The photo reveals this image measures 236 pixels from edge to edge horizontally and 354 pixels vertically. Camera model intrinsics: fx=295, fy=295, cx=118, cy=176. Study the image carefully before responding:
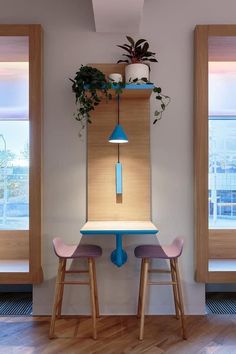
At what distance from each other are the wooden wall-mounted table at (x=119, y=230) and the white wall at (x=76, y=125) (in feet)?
0.63

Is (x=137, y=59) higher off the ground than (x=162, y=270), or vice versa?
(x=137, y=59)

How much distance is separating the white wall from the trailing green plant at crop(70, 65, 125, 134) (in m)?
0.25

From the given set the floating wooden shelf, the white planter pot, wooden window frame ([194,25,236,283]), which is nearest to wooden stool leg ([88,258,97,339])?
wooden window frame ([194,25,236,283])

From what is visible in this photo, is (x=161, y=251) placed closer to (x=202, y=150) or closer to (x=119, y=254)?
(x=119, y=254)

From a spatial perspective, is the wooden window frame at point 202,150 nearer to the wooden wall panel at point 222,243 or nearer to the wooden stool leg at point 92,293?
the wooden wall panel at point 222,243

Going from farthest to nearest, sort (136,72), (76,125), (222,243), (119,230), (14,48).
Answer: (222,243) → (14,48) → (76,125) → (136,72) → (119,230)

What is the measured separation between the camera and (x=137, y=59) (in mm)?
2617

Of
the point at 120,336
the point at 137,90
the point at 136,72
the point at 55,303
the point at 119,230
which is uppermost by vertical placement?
the point at 136,72

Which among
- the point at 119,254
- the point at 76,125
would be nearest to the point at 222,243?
the point at 119,254

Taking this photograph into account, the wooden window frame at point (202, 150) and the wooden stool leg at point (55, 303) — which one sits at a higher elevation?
the wooden window frame at point (202, 150)

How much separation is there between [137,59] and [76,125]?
0.81 metres

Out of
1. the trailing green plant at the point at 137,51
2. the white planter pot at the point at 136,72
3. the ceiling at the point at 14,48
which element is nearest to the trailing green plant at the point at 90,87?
the white planter pot at the point at 136,72

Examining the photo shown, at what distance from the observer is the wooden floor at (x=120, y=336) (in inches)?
85.0

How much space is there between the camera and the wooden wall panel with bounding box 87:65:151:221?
275cm
